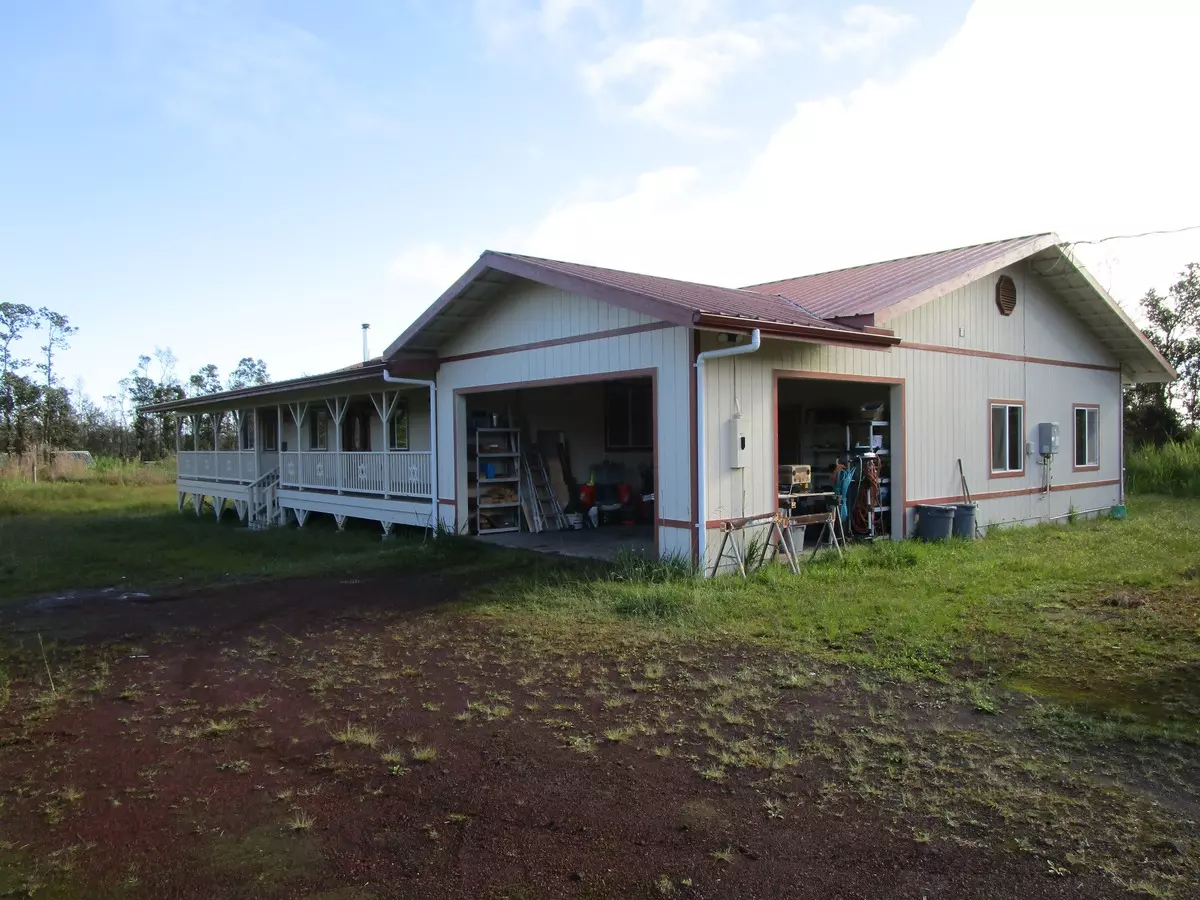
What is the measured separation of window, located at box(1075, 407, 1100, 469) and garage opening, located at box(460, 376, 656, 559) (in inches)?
324

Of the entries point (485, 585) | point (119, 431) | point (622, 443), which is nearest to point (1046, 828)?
point (485, 585)

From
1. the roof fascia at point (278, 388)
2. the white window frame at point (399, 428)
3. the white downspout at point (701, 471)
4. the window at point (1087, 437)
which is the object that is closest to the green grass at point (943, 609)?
the white downspout at point (701, 471)

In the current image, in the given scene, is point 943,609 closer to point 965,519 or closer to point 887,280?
point 965,519

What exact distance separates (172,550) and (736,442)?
34.6 feet

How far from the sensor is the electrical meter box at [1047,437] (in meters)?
14.7

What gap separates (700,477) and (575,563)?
2471 mm

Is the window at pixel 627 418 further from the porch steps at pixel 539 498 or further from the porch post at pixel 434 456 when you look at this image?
the porch post at pixel 434 456

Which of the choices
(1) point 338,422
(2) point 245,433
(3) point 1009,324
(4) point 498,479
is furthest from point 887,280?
(2) point 245,433

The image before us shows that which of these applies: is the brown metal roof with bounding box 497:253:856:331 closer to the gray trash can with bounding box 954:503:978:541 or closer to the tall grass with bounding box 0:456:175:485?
the gray trash can with bounding box 954:503:978:541

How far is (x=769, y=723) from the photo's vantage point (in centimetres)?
518

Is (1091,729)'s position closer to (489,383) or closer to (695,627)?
(695,627)

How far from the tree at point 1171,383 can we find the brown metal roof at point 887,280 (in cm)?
1680

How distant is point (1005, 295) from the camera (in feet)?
46.5

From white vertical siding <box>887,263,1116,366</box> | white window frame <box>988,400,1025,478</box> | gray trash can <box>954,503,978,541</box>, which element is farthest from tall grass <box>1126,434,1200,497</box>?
gray trash can <box>954,503,978,541</box>
